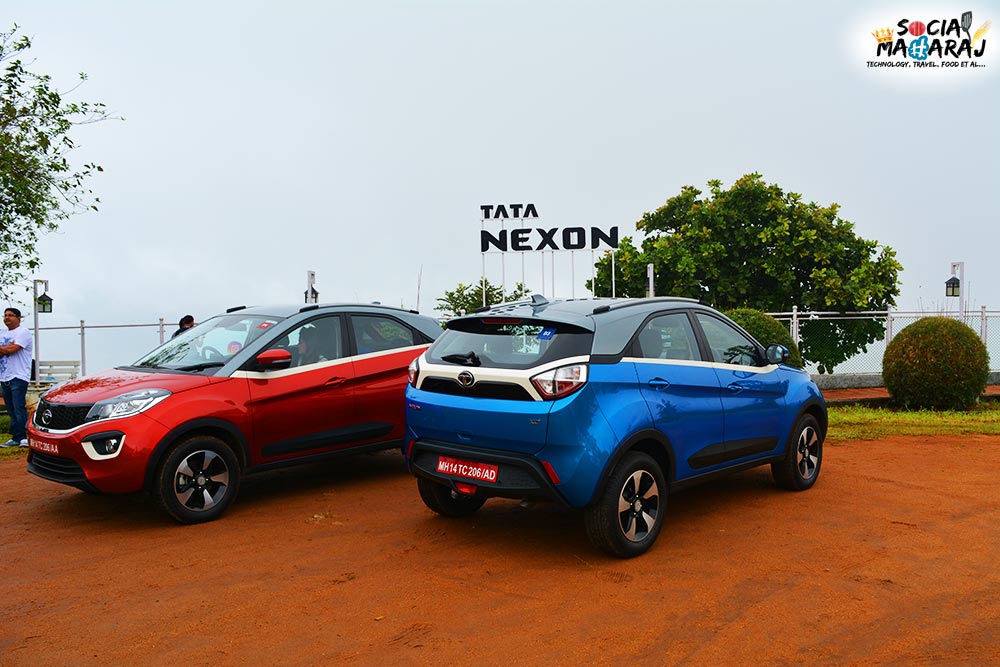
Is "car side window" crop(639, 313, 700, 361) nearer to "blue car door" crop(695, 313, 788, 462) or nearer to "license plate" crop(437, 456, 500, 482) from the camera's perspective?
"blue car door" crop(695, 313, 788, 462)

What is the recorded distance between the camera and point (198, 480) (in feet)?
22.5

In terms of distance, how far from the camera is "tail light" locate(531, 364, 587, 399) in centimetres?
530

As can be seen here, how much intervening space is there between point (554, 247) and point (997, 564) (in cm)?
2711

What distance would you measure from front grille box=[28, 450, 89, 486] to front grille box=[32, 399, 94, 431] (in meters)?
0.24

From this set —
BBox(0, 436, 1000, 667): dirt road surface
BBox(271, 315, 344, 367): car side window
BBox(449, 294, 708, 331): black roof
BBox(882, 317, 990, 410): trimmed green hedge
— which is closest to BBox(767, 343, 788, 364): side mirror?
BBox(449, 294, 708, 331): black roof

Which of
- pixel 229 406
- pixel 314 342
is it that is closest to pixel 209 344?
pixel 314 342

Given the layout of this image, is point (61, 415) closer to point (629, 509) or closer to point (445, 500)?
point (445, 500)

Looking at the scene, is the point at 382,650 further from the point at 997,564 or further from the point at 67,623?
the point at 997,564

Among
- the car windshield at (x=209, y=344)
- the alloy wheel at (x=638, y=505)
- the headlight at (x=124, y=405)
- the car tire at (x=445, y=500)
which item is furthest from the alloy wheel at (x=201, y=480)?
the alloy wheel at (x=638, y=505)

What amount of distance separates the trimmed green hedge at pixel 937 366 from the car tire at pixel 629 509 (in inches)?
487

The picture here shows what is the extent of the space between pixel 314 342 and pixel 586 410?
3.52 m

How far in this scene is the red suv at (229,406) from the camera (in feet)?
21.4

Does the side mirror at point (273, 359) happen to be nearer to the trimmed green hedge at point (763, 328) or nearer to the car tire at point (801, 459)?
the car tire at point (801, 459)

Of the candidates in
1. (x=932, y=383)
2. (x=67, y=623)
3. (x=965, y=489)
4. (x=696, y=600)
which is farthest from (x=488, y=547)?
(x=932, y=383)
